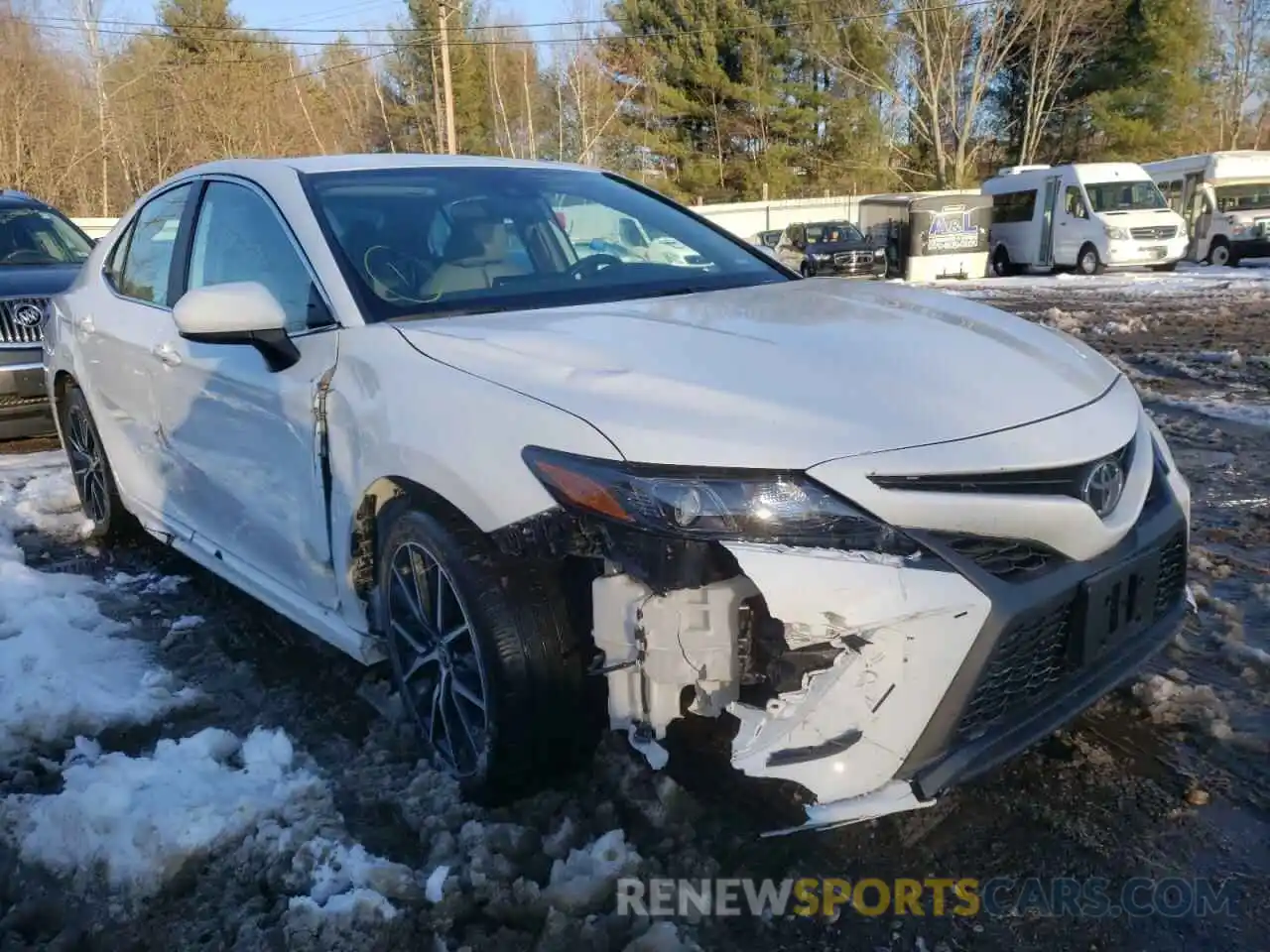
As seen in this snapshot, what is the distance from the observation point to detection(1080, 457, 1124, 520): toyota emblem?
2117 mm

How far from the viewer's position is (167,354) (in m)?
3.51

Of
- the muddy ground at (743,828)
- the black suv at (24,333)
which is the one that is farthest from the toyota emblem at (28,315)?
the muddy ground at (743,828)

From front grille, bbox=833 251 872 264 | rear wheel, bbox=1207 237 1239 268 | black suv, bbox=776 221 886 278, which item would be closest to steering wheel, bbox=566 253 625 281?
black suv, bbox=776 221 886 278

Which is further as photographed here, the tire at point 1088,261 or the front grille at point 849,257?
the front grille at point 849,257

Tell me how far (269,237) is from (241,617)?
4.80 ft

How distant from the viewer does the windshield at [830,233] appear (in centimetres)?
2544

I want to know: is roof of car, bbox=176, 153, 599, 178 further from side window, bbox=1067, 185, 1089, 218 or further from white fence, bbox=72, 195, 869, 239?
white fence, bbox=72, 195, 869, 239

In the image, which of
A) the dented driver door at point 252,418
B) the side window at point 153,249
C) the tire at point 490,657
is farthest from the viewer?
the side window at point 153,249

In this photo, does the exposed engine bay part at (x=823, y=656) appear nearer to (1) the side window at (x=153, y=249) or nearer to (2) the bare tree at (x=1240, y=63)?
(1) the side window at (x=153, y=249)

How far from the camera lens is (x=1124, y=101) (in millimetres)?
38938

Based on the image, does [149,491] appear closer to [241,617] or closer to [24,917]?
[241,617]

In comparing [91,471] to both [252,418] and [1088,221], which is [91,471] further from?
[1088,221]

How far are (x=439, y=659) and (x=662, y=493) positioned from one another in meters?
0.88

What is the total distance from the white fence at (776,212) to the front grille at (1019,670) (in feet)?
123
